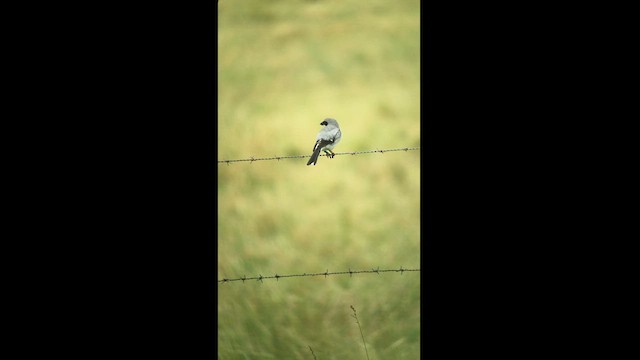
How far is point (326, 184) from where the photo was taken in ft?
17.4

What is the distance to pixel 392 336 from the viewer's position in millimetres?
5277

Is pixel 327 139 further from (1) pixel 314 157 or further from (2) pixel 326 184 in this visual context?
(2) pixel 326 184

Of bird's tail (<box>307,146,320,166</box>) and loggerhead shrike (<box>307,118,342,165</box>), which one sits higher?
loggerhead shrike (<box>307,118,342,165</box>)

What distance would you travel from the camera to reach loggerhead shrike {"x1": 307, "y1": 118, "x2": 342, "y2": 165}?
5.29 metres

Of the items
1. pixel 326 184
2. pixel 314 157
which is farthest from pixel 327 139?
pixel 326 184

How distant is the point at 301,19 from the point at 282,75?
36 centimetres

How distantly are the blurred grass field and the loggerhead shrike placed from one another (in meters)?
0.04

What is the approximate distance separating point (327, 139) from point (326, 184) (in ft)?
0.89

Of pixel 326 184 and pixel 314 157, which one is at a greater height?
pixel 314 157

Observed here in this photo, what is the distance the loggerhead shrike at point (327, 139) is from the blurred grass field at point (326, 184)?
4 cm

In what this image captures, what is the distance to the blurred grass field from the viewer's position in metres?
5.28

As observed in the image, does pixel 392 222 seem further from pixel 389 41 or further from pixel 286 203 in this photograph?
pixel 389 41

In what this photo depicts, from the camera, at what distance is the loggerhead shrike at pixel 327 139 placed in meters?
5.29

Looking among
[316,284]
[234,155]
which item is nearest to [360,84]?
[234,155]
